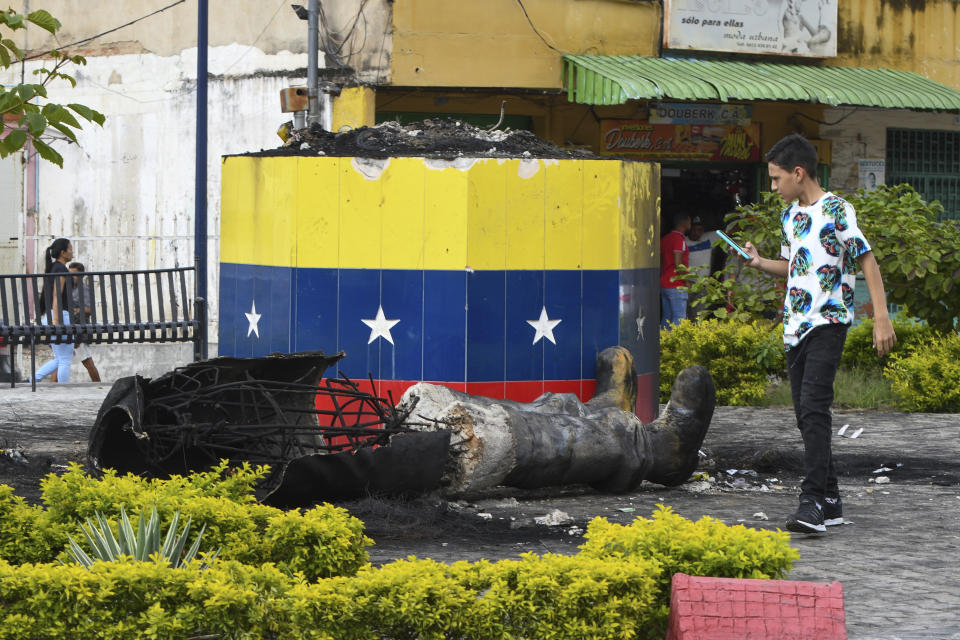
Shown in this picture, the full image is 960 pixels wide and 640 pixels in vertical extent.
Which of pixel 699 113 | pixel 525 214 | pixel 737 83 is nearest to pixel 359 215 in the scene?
pixel 525 214

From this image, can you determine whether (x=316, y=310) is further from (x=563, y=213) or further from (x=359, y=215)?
(x=563, y=213)

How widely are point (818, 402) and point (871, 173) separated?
47.9 feet

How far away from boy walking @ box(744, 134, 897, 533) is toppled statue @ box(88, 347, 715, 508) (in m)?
1.10

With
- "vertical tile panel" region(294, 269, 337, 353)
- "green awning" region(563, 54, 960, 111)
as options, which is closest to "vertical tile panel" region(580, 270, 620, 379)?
"vertical tile panel" region(294, 269, 337, 353)

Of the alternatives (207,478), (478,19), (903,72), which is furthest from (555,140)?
(207,478)

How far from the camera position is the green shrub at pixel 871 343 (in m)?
12.8

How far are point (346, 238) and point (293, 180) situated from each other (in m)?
0.49

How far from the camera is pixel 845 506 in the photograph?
724 centimetres

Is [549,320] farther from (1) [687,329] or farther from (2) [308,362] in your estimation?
(1) [687,329]

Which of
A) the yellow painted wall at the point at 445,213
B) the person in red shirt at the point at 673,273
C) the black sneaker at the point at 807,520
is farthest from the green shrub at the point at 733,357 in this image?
the black sneaker at the point at 807,520

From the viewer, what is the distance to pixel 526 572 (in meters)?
4.21

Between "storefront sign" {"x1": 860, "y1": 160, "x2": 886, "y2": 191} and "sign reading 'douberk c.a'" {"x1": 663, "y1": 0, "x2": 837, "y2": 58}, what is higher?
"sign reading 'douberk c.a'" {"x1": 663, "y1": 0, "x2": 837, "y2": 58}

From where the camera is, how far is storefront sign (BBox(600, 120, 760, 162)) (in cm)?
1842

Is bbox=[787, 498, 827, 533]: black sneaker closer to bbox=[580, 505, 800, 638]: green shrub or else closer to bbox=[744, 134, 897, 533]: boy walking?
bbox=[744, 134, 897, 533]: boy walking
